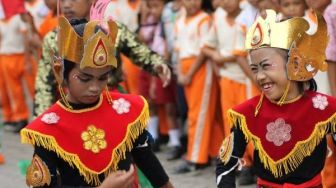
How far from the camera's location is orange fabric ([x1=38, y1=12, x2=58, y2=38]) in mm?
8762

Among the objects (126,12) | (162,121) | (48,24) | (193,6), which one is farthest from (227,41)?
(48,24)

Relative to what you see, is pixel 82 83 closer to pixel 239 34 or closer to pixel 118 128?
pixel 118 128

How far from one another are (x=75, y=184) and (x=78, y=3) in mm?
1696

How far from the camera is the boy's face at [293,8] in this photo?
5688 millimetres

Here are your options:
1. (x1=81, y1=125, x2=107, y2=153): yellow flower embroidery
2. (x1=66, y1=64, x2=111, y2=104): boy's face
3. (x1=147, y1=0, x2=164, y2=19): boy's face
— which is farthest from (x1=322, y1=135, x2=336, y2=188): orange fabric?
(x1=147, y1=0, x2=164, y2=19): boy's face

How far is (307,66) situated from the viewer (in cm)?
366

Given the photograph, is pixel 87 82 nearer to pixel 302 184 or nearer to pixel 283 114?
pixel 283 114

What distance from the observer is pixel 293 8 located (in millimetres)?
5719

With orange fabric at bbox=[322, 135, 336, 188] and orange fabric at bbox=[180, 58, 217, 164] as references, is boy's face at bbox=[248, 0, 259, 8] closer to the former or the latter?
orange fabric at bbox=[180, 58, 217, 164]

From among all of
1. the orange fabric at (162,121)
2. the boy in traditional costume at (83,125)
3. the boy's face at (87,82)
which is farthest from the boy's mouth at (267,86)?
the orange fabric at (162,121)

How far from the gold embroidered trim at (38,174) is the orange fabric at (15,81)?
635cm

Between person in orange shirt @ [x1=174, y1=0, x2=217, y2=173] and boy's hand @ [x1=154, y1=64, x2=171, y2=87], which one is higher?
boy's hand @ [x1=154, y1=64, x2=171, y2=87]

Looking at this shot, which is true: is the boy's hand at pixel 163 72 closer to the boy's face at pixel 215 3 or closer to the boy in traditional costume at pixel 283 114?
the boy in traditional costume at pixel 283 114

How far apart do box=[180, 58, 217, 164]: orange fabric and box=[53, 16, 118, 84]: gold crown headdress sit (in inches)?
144
